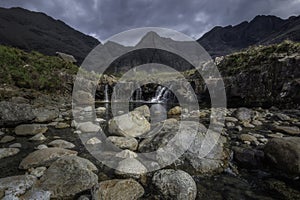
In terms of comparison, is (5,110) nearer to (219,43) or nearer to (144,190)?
(144,190)

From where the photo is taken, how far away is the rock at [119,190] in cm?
279

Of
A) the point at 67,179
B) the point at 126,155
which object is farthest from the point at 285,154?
the point at 67,179

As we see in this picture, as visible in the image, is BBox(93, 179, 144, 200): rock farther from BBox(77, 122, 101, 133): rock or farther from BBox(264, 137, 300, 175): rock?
BBox(77, 122, 101, 133): rock

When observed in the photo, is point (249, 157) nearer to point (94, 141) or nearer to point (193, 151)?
point (193, 151)

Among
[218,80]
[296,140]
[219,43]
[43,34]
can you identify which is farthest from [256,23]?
[296,140]

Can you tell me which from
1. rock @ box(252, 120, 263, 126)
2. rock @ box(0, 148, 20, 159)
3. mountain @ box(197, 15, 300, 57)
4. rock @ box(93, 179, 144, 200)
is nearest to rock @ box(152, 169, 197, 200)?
rock @ box(93, 179, 144, 200)

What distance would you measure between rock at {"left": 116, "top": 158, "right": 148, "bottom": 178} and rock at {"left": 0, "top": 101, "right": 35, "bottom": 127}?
539cm

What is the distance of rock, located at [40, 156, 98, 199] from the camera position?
2.99 metres

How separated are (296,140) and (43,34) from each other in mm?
89607

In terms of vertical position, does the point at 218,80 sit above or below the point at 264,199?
above

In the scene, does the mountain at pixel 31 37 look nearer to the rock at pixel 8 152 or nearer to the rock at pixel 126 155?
the rock at pixel 8 152

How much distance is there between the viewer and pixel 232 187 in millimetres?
3375

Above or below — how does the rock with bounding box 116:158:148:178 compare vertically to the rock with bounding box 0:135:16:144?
below

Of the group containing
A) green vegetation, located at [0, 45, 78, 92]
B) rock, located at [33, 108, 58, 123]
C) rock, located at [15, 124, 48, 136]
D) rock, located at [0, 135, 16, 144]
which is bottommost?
rock, located at [0, 135, 16, 144]
